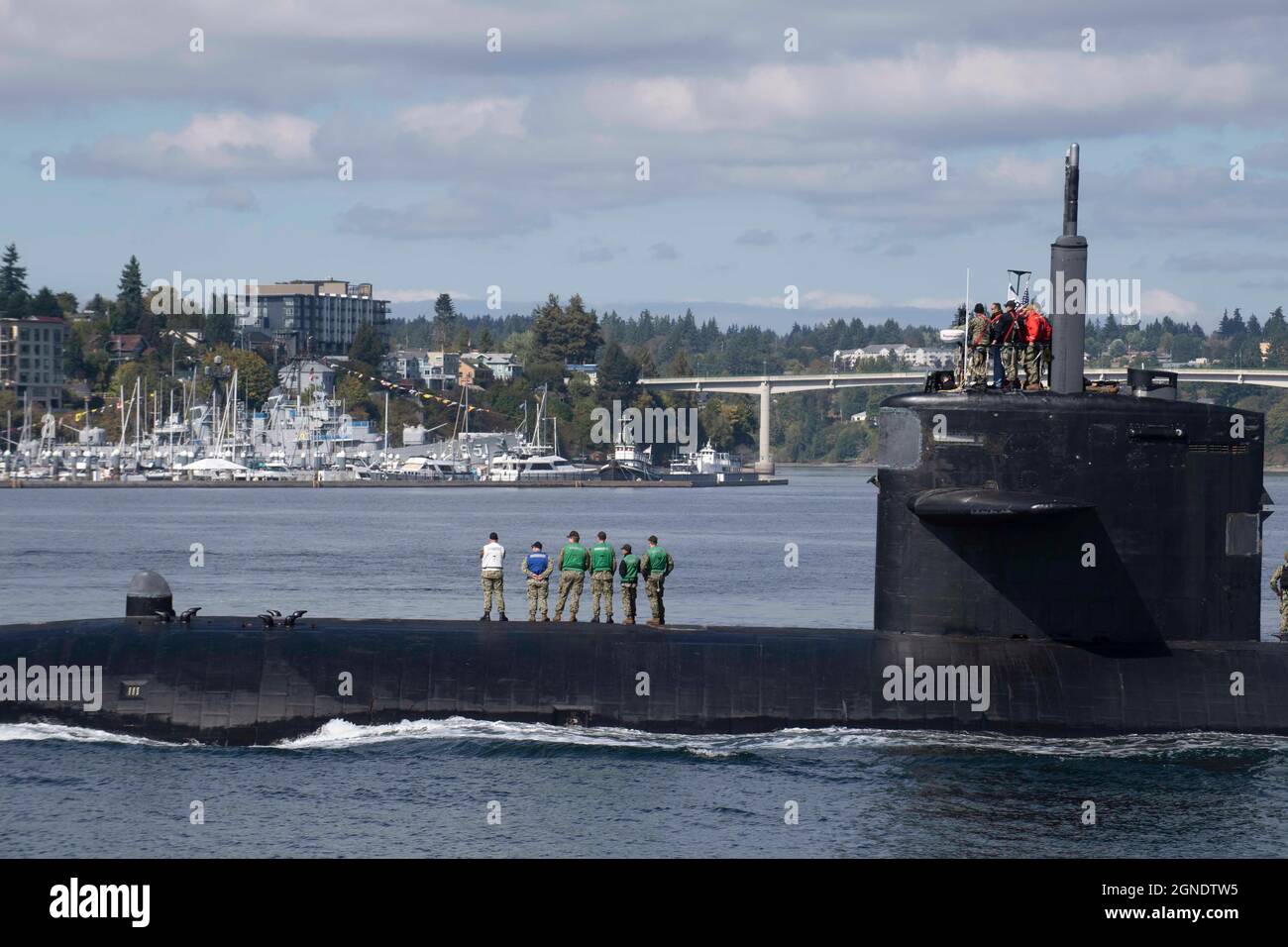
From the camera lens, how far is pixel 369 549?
223ft

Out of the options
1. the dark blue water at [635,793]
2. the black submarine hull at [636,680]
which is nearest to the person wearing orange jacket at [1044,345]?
the black submarine hull at [636,680]

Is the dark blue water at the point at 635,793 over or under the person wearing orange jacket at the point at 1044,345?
under

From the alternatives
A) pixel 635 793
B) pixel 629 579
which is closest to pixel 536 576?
pixel 629 579

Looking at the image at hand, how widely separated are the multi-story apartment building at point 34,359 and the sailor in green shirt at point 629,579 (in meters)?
165

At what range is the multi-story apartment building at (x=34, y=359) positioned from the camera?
593 ft

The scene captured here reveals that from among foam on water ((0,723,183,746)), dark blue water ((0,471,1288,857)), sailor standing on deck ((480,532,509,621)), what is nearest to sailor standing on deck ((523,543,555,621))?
sailor standing on deck ((480,532,509,621))

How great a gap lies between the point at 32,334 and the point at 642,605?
5612 inches

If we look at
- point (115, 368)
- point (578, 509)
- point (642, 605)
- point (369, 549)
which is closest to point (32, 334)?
point (115, 368)

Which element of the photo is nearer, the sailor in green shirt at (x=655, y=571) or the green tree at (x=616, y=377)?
the sailor in green shirt at (x=655, y=571)

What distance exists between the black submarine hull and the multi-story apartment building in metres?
165

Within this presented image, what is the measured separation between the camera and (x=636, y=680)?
23.5 metres

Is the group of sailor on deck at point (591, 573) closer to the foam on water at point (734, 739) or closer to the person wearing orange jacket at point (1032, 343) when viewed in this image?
the foam on water at point (734, 739)

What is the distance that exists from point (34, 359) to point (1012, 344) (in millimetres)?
174881

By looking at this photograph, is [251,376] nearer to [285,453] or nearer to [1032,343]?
[285,453]
